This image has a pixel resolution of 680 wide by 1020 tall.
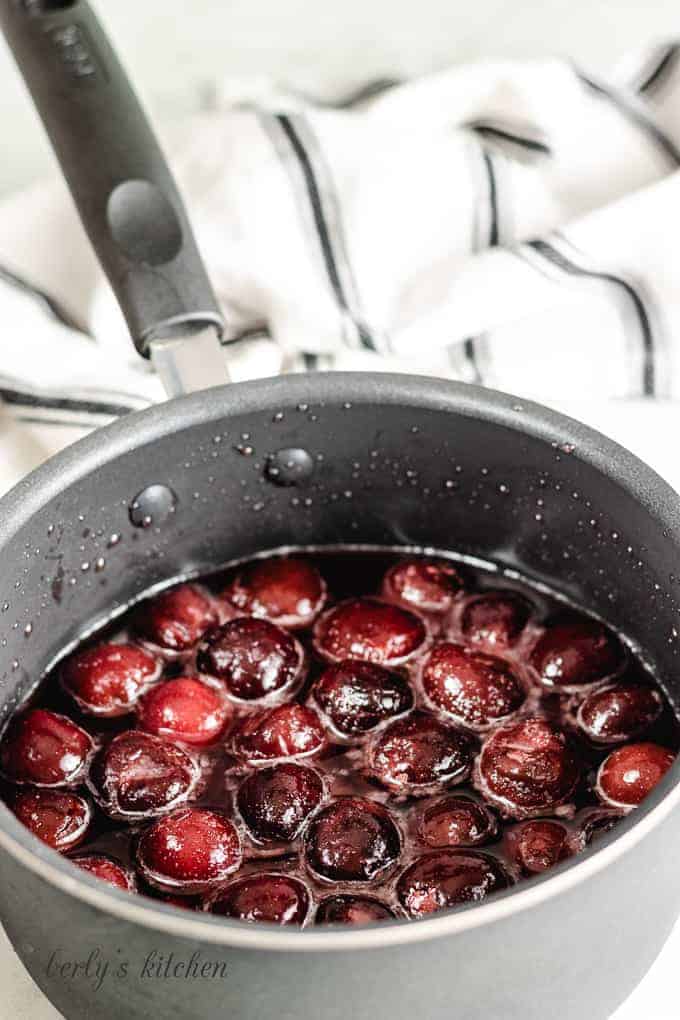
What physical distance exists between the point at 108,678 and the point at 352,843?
24 cm

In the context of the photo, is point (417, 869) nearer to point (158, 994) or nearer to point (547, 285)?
point (158, 994)

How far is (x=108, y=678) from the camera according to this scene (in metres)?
0.98

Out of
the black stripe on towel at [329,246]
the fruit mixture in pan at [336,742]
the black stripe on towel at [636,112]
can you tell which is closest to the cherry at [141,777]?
the fruit mixture in pan at [336,742]

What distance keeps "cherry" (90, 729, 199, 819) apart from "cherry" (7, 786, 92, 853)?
2 centimetres

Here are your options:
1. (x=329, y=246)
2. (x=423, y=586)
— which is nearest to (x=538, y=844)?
(x=423, y=586)

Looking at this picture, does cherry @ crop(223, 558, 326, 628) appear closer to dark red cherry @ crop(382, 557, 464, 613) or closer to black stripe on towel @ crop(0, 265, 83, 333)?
dark red cherry @ crop(382, 557, 464, 613)

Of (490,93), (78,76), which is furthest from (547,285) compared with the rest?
(78,76)

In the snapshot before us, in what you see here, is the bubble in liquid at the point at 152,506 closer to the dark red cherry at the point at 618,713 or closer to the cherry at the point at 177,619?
the cherry at the point at 177,619

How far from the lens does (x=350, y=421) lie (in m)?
1.03

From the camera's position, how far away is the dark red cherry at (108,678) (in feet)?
3.20

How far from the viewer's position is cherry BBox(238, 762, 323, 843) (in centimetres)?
86

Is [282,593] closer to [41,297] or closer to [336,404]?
[336,404]

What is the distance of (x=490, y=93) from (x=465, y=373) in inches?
12.0

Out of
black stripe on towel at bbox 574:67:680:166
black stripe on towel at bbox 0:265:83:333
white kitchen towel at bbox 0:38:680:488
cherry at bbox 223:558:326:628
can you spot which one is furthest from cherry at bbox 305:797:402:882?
black stripe on towel at bbox 574:67:680:166
